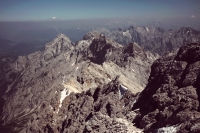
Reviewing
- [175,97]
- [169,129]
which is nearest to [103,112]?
[175,97]

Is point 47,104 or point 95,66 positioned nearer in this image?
point 47,104

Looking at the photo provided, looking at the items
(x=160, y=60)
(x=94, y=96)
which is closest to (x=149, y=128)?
(x=160, y=60)

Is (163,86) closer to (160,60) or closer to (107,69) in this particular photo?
(160,60)

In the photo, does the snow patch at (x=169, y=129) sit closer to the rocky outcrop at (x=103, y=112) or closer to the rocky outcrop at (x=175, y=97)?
the rocky outcrop at (x=175, y=97)

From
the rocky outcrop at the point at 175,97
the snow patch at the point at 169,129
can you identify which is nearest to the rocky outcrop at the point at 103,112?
the rocky outcrop at the point at 175,97

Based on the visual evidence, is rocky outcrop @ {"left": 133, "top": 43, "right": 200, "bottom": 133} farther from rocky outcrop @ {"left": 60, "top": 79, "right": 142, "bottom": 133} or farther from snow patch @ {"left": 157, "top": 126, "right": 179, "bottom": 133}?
rocky outcrop @ {"left": 60, "top": 79, "right": 142, "bottom": 133}

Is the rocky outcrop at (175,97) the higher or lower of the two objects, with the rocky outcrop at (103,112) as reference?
higher

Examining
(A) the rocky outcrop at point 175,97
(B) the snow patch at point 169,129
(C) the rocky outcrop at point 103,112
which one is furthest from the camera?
(C) the rocky outcrop at point 103,112

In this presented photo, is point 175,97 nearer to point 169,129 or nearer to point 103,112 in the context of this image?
point 169,129
